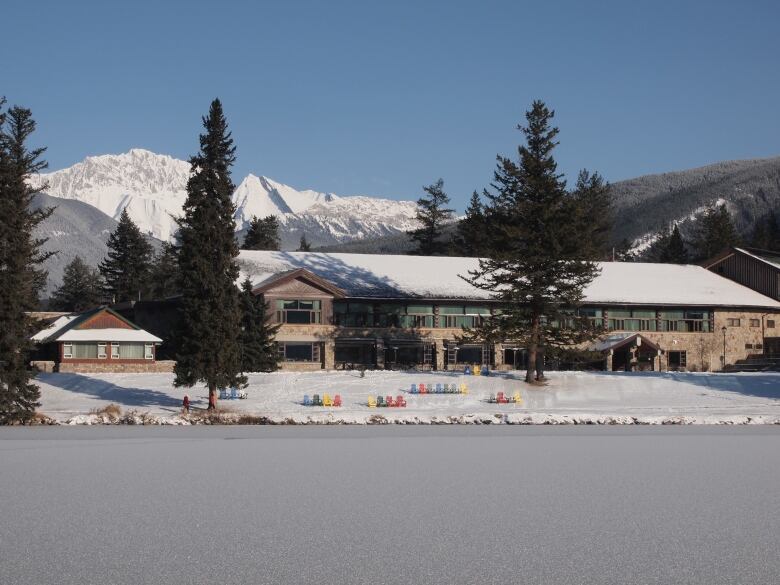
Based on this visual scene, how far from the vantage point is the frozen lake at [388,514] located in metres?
11.1

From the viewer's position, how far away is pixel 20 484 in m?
17.9

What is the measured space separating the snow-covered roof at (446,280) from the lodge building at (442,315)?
0.34 feet

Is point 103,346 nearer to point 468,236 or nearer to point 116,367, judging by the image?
point 116,367

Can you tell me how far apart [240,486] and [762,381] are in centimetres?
4723

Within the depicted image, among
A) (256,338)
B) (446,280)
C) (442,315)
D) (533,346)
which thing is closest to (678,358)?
(446,280)

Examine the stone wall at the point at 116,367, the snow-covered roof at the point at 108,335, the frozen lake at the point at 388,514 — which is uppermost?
the snow-covered roof at the point at 108,335

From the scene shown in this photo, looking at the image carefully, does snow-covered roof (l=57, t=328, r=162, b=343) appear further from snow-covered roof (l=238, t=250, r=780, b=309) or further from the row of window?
snow-covered roof (l=238, t=250, r=780, b=309)

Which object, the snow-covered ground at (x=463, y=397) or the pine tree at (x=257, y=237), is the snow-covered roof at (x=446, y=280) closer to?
the snow-covered ground at (x=463, y=397)

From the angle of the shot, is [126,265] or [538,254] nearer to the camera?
[538,254]

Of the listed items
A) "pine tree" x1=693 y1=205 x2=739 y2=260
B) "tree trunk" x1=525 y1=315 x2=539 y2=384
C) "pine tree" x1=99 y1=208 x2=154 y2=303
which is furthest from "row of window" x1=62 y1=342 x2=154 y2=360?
"pine tree" x1=693 y1=205 x2=739 y2=260

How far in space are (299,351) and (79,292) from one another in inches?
2400

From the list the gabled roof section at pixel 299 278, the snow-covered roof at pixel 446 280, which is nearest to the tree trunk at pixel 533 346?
the snow-covered roof at pixel 446 280

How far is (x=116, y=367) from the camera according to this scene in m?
62.1

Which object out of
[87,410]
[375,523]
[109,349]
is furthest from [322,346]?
[375,523]
